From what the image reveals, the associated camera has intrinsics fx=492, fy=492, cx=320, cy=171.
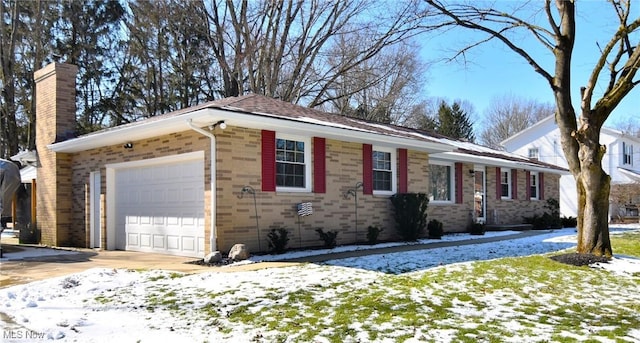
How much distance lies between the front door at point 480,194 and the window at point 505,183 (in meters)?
1.46

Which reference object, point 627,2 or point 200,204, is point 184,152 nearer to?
point 200,204

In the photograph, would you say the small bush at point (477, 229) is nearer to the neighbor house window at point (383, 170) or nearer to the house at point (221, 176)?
the house at point (221, 176)

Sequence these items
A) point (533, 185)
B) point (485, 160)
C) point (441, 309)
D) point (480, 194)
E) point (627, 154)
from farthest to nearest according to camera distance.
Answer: point (627, 154) → point (533, 185) → point (480, 194) → point (485, 160) → point (441, 309)

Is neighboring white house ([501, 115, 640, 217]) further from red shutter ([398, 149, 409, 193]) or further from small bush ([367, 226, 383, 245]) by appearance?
small bush ([367, 226, 383, 245])

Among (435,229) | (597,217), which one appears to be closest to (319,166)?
(435,229)

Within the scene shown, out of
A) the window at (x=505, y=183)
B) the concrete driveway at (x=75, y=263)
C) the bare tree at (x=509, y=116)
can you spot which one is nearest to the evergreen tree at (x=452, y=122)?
the bare tree at (x=509, y=116)

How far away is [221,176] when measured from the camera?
968 cm

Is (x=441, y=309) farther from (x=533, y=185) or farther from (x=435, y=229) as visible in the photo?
(x=533, y=185)

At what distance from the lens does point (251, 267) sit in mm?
8422

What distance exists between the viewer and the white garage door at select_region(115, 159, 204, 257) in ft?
34.2

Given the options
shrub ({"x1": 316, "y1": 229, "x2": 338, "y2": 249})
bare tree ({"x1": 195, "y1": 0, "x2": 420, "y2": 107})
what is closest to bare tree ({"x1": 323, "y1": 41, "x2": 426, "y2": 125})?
bare tree ({"x1": 195, "y1": 0, "x2": 420, "y2": 107})

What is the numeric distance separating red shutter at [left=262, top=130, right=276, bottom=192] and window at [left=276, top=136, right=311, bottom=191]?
214 millimetres

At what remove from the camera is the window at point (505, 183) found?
1950 cm

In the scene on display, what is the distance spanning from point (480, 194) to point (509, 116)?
3223 centimetres
